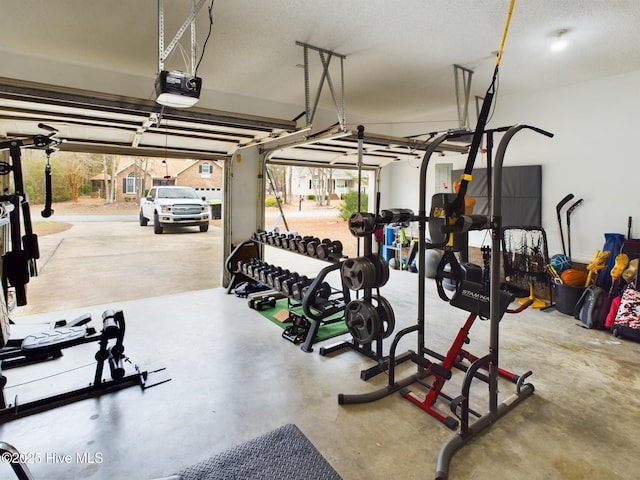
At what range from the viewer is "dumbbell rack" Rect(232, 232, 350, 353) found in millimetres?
3566

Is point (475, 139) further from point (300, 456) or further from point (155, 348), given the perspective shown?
point (155, 348)

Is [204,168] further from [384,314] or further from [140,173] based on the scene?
[384,314]

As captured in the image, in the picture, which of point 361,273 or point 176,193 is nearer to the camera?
point 361,273

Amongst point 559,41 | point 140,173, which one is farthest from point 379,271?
point 140,173

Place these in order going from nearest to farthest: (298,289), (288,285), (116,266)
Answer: (298,289) → (288,285) → (116,266)

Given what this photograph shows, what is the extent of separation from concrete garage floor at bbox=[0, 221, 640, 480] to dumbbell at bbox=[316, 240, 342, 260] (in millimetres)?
1032

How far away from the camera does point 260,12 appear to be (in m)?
2.88

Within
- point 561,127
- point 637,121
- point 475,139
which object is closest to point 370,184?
point 561,127

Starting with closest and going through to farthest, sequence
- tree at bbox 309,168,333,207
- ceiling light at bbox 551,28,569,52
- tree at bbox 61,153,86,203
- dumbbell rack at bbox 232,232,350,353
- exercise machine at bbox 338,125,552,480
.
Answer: exercise machine at bbox 338,125,552,480
ceiling light at bbox 551,28,569,52
dumbbell rack at bbox 232,232,350,353
tree at bbox 61,153,86,203
tree at bbox 309,168,333,207

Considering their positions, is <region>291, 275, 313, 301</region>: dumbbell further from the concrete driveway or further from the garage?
the concrete driveway

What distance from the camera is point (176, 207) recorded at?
393 inches

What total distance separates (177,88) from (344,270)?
1.90 m

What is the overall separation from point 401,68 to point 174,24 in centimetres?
249

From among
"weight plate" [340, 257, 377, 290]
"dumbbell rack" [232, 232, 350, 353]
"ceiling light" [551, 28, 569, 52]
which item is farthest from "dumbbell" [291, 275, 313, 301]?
"ceiling light" [551, 28, 569, 52]
